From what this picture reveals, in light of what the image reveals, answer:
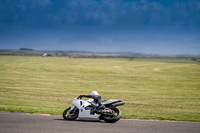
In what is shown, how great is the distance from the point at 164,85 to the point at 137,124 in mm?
27230

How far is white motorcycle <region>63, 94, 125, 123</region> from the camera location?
1080 cm

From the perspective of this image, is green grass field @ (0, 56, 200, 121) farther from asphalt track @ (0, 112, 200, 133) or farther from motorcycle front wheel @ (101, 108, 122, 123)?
asphalt track @ (0, 112, 200, 133)

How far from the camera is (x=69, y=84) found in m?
33.2

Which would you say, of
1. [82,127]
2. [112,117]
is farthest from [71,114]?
[82,127]

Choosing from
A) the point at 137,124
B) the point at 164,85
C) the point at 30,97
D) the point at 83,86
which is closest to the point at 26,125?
the point at 137,124

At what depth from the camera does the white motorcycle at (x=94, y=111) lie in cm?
1080

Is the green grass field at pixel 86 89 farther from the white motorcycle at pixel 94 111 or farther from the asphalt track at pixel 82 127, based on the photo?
the asphalt track at pixel 82 127

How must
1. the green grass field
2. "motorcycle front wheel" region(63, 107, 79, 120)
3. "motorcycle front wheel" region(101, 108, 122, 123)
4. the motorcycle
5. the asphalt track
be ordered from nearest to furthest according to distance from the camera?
the asphalt track < "motorcycle front wheel" region(101, 108, 122, 123) < the motorcycle < "motorcycle front wheel" region(63, 107, 79, 120) < the green grass field

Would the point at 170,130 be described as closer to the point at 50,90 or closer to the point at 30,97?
the point at 30,97

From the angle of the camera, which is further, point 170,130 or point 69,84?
point 69,84

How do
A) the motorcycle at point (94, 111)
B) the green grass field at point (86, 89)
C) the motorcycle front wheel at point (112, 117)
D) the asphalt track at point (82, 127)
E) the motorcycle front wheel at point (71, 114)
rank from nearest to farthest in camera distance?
the asphalt track at point (82, 127) < the motorcycle front wheel at point (112, 117) < the motorcycle at point (94, 111) < the motorcycle front wheel at point (71, 114) < the green grass field at point (86, 89)

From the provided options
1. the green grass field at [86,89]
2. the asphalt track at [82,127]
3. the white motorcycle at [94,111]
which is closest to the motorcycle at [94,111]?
the white motorcycle at [94,111]

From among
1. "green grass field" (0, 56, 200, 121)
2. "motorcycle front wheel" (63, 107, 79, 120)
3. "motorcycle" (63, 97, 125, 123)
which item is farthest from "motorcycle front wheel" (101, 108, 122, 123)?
"green grass field" (0, 56, 200, 121)

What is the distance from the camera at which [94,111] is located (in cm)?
1104
